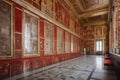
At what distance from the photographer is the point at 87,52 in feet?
74.4

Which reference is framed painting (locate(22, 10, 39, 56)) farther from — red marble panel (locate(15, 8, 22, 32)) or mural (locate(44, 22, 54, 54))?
mural (locate(44, 22, 54, 54))

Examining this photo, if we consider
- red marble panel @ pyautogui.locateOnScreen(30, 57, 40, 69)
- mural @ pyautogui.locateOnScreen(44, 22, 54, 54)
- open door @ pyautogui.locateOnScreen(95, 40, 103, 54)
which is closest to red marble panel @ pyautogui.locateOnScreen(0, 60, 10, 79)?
red marble panel @ pyautogui.locateOnScreen(30, 57, 40, 69)

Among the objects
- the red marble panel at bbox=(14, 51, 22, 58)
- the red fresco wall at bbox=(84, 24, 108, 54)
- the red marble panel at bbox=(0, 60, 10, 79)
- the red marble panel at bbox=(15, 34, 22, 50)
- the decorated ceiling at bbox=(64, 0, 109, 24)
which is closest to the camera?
the red marble panel at bbox=(0, 60, 10, 79)

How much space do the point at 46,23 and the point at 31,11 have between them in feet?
5.92

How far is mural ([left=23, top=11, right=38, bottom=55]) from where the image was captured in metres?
5.66

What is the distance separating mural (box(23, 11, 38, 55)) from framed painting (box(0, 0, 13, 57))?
957 mm

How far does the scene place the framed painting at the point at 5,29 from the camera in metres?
4.31

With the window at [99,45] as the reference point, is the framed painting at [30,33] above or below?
above

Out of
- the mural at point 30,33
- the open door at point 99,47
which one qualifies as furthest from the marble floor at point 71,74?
the open door at point 99,47

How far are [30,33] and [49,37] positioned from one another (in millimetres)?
2343

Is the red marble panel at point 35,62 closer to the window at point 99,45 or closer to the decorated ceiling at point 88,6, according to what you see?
the decorated ceiling at point 88,6

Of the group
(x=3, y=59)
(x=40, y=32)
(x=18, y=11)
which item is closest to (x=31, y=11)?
(x=18, y=11)

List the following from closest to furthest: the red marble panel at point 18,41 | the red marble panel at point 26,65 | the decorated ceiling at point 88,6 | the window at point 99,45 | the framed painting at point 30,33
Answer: the red marble panel at point 18,41 < the red marble panel at point 26,65 < the framed painting at point 30,33 < the decorated ceiling at point 88,6 < the window at point 99,45

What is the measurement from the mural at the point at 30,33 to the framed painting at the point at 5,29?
957 mm
